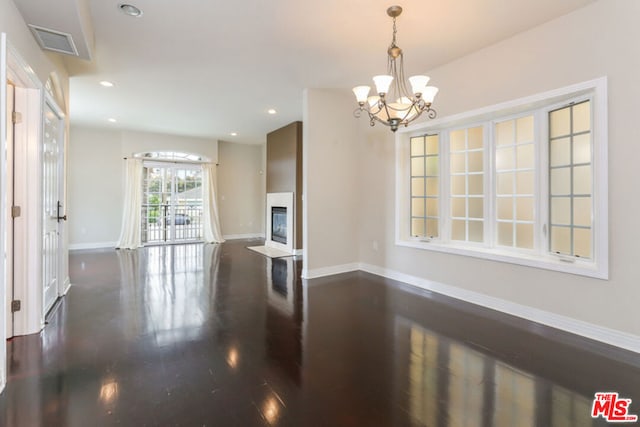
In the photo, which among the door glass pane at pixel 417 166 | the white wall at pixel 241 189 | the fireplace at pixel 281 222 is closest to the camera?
the door glass pane at pixel 417 166

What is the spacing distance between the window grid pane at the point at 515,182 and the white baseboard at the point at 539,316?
2.27ft

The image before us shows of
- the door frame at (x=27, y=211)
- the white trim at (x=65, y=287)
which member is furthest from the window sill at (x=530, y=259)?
the white trim at (x=65, y=287)

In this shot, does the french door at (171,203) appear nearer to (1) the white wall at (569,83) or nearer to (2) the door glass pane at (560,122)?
→ (1) the white wall at (569,83)

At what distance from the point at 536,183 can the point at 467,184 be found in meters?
0.80

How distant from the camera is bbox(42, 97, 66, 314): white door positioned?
316 cm

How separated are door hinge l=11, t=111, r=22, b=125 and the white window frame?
4290mm

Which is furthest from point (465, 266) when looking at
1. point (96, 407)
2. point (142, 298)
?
point (142, 298)

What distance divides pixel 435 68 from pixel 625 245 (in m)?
2.85

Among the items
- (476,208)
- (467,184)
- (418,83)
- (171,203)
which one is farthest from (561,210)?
(171,203)

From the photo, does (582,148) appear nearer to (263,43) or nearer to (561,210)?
(561,210)

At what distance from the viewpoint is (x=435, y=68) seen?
4070 millimetres

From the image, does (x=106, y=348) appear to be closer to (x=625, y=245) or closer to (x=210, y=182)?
(x=625, y=245)

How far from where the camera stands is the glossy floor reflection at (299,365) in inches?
70.0

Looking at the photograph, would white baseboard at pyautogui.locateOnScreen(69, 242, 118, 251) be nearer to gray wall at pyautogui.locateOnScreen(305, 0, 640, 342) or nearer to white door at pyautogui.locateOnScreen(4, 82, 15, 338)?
white door at pyautogui.locateOnScreen(4, 82, 15, 338)
